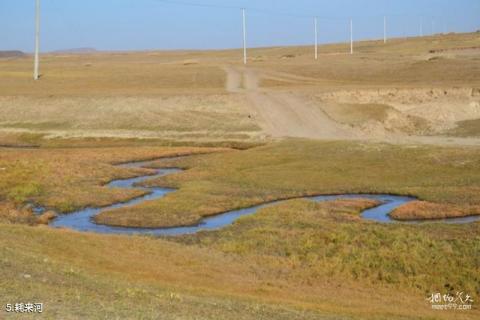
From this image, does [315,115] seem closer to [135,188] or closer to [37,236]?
[135,188]

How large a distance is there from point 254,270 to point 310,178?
1819 cm

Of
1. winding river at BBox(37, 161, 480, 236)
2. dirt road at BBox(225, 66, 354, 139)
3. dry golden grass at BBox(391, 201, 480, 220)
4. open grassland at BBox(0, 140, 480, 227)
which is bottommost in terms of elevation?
winding river at BBox(37, 161, 480, 236)

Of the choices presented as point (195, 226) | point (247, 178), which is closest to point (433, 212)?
point (195, 226)

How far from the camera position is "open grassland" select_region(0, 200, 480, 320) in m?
15.9

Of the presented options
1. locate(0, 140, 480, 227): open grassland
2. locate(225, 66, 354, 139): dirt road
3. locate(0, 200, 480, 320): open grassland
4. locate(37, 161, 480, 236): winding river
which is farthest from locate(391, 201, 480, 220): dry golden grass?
→ locate(225, 66, 354, 139): dirt road

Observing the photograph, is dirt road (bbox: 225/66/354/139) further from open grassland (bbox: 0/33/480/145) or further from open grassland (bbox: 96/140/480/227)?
open grassland (bbox: 96/140/480/227)

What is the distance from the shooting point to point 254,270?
76.0ft

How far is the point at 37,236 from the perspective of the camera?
2466 cm

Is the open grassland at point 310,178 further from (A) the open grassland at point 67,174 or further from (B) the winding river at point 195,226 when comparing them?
(A) the open grassland at point 67,174

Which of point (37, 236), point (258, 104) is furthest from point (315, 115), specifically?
point (37, 236)

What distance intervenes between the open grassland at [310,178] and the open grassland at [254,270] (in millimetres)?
4527

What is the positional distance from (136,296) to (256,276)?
6.80 meters

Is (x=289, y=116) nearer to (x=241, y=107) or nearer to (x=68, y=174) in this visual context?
(x=241, y=107)

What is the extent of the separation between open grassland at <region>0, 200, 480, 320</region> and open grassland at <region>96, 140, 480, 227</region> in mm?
4527
